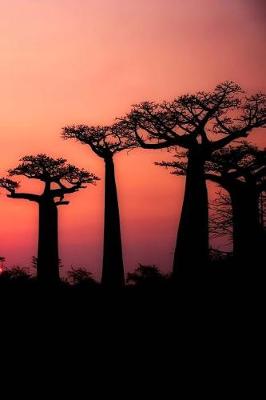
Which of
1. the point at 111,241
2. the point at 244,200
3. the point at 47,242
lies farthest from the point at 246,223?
the point at 47,242

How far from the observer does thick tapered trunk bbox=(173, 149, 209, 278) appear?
16938mm

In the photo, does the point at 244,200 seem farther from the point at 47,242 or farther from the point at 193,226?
the point at 47,242

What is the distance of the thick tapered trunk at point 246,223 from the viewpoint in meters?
18.6

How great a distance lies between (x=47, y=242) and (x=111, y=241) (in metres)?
2.85

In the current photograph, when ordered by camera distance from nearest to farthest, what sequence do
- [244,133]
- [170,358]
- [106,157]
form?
[170,358] → [244,133] → [106,157]

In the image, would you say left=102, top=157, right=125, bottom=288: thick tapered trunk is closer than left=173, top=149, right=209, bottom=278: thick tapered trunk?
No

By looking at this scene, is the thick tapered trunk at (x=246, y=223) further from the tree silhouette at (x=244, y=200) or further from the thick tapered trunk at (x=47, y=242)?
the thick tapered trunk at (x=47, y=242)

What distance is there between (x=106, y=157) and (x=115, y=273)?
3.88 metres

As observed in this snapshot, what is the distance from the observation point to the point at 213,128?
59.2ft

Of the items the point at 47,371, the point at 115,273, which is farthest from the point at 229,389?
the point at 115,273

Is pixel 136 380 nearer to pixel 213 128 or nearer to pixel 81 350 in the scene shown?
pixel 81 350

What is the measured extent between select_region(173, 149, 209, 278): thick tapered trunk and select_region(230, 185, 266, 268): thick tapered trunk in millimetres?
1644

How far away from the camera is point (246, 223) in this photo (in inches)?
742

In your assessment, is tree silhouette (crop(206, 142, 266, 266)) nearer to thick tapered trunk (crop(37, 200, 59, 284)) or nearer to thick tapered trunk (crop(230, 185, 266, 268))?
thick tapered trunk (crop(230, 185, 266, 268))
